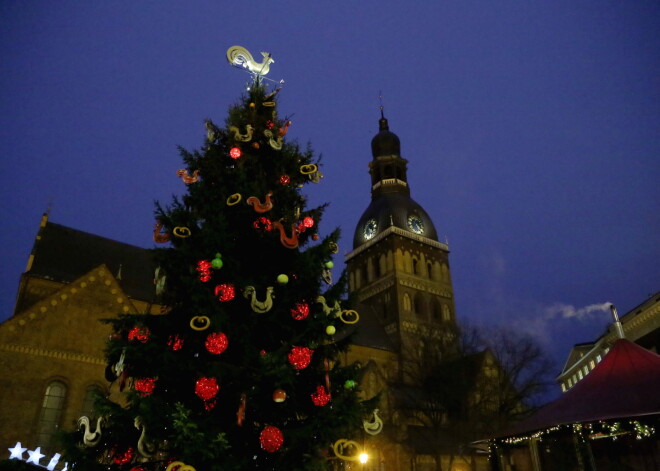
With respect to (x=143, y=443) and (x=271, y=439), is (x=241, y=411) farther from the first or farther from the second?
(x=143, y=443)

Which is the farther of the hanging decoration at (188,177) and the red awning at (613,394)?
the hanging decoration at (188,177)

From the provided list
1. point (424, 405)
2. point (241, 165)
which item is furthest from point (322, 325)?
point (424, 405)

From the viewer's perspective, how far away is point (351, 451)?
24.1ft

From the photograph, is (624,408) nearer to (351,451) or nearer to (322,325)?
(351,451)

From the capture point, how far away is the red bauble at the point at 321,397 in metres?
7.48

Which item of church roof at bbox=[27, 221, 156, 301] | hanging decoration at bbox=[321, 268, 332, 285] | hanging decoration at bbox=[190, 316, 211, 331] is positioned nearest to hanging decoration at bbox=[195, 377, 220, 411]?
hanging decoration at bbox=[190, 316, 211, 331]

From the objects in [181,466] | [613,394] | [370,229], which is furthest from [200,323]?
[370,229]

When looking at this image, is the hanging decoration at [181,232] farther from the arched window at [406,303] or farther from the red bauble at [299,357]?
the arched window at [406,303]

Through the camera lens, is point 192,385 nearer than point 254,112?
Yes

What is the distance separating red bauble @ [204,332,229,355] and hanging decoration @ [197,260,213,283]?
99 centimetres

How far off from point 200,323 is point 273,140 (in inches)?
171

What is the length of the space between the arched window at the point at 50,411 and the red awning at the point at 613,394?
19.4 m

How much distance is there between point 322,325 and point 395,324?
3669 centimetres

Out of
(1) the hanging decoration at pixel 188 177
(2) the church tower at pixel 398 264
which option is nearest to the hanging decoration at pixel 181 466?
(1) the hanging decoration at pixel 188 177
